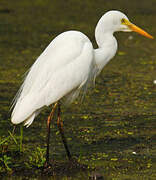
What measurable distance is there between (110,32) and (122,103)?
2008mm

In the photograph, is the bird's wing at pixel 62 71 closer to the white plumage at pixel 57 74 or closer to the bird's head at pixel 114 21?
the white plumage at pixel 57 74

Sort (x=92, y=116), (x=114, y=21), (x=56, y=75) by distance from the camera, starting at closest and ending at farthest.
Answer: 1. (x=56, y=75)
2. (x=114, y=21)
3. (x=92, y=116)

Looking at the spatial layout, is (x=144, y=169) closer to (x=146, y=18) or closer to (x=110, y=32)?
(x=110, y=32)

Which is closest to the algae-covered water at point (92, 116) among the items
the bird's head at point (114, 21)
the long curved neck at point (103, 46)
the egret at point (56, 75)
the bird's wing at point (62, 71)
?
the egret at point (56, 75)

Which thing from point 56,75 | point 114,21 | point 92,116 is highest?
point 114,21

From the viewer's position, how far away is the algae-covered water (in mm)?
4809

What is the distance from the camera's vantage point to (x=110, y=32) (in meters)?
5.17

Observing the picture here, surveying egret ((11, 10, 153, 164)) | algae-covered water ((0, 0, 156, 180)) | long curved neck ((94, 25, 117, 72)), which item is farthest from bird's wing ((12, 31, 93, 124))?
algae-covered water ((0, 0, 156, 180))

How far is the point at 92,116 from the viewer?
6.41 metres

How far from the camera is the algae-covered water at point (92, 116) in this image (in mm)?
4809

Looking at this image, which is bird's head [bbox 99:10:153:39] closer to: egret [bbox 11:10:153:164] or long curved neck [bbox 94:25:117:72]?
long curved neck [bbox 94:25:117:72]

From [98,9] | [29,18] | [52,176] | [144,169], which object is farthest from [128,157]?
[98,9]

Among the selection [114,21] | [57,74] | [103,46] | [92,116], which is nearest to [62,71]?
[57,74]

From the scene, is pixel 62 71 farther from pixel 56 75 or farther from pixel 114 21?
pixel 114 21
